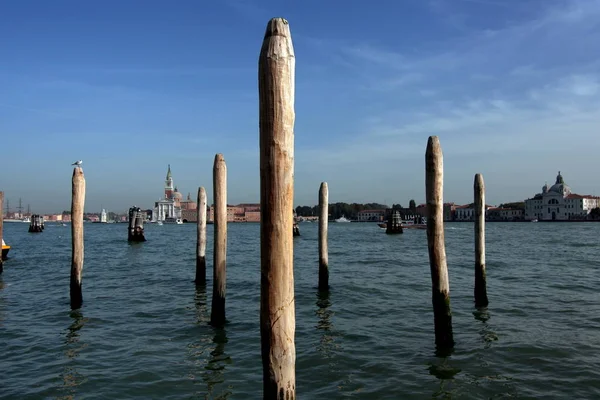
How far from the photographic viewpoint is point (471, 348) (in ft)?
25.1

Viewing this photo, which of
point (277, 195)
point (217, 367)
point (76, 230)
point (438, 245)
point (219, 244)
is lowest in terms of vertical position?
point (217, 367)

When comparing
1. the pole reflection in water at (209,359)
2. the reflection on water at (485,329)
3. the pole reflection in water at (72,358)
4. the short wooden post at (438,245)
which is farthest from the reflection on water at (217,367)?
the reflection on water at (485,329)

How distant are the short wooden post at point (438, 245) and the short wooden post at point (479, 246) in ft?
11.0

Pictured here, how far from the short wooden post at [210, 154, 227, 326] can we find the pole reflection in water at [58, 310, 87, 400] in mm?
2334

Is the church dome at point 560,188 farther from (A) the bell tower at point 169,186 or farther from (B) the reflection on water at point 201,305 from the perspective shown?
(B) the reflection on water at point 201,305

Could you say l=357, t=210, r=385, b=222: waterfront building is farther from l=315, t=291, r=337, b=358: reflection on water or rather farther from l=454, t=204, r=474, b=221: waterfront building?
l=315, t=291, r=337, b=358: reflection on water

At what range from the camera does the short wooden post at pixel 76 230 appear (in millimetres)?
10789

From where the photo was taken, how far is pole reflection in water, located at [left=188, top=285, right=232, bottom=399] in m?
5.96

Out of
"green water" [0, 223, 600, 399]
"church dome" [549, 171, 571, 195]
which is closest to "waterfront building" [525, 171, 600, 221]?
"church dome" [549, 171, 571, 195]

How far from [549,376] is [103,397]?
5455 millimetres

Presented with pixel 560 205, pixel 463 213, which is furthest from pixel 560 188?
pixel 463 213

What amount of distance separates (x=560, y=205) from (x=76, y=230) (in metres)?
157

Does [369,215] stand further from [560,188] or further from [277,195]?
[277,195]

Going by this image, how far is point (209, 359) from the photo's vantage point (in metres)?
7.18
